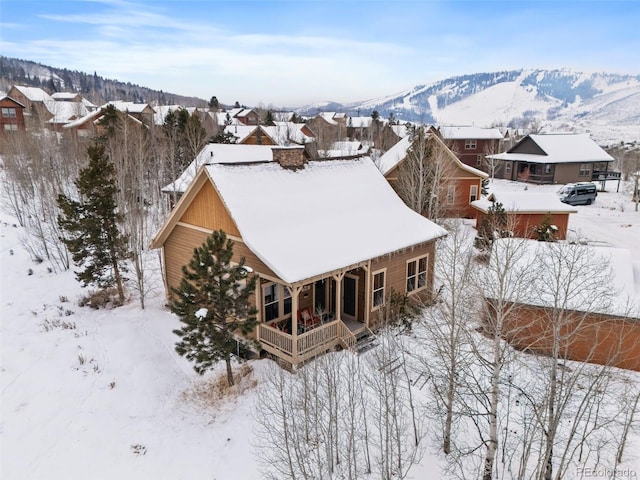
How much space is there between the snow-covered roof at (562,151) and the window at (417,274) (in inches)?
1485

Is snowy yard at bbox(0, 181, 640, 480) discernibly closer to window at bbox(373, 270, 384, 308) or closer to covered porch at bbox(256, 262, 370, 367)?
covered porch at bbox(256, 262, 370, 367)

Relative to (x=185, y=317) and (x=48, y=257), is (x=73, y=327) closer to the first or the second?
(x=185, y=317)

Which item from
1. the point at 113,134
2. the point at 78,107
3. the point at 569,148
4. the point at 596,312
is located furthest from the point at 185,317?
the point at 78,107

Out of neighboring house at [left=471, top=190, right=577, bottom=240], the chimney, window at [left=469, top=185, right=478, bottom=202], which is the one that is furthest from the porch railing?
window at [left=469, top=185, right=478, bottom=202]

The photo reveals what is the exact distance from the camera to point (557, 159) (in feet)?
165

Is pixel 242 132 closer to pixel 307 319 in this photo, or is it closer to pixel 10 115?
pixel 10 115

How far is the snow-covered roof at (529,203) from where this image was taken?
28.2m

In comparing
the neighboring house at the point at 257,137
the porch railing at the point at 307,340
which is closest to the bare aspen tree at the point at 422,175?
the porch railing at the point at 307,340

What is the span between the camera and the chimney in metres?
18.1

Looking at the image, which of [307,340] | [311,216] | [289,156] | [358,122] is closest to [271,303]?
[307,340]

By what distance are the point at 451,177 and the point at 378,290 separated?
19.0 meters

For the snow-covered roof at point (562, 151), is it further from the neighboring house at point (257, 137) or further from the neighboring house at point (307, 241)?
the neighboring house at point (307, 241)

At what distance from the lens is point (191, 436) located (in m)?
12.5

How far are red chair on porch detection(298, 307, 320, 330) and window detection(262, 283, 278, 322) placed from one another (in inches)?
35.2
